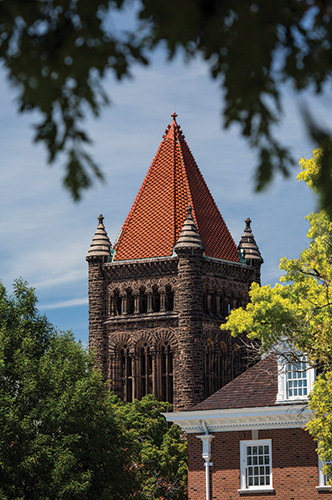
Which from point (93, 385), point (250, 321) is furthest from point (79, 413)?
point (250, 321)

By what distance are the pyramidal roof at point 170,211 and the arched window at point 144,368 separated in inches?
357

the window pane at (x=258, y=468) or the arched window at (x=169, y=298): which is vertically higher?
the arched window at (x=169, y=298)

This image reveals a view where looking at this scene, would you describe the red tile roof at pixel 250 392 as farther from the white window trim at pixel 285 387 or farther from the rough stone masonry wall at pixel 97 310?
the rough stone masonry wall at pixel 97 310

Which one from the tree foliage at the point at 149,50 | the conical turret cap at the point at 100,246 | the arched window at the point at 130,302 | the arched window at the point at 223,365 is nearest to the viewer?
the tree foliage at the point at 149,50

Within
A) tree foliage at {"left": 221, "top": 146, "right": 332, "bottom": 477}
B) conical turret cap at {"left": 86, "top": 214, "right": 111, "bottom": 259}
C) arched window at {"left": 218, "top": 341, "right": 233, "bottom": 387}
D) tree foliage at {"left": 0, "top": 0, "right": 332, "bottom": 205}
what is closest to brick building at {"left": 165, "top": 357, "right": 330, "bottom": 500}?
tree foliage at {"left": 221, "top": 146, "right": 332, "bottom": 477}

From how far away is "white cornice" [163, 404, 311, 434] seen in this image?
31.6 metres

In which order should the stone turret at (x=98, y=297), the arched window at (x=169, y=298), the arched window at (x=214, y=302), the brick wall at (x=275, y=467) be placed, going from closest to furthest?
the brick wall at (x=275, y=467), the arched window at (x=169, y=298), the stone turret at (x=98, y=297), the arched window at (x=214, y=302)

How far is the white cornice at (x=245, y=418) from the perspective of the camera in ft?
104

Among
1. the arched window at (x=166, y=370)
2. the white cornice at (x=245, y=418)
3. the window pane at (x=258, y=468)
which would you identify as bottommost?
the window pane at (x=258, y=468)

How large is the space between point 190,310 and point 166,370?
663 cm

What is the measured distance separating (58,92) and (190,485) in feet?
102

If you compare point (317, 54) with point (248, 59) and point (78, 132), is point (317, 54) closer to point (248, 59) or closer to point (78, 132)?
point (248, 59)

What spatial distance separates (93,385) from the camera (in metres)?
33.6

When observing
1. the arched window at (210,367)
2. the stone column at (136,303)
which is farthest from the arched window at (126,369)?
the arched window at (210,367)
